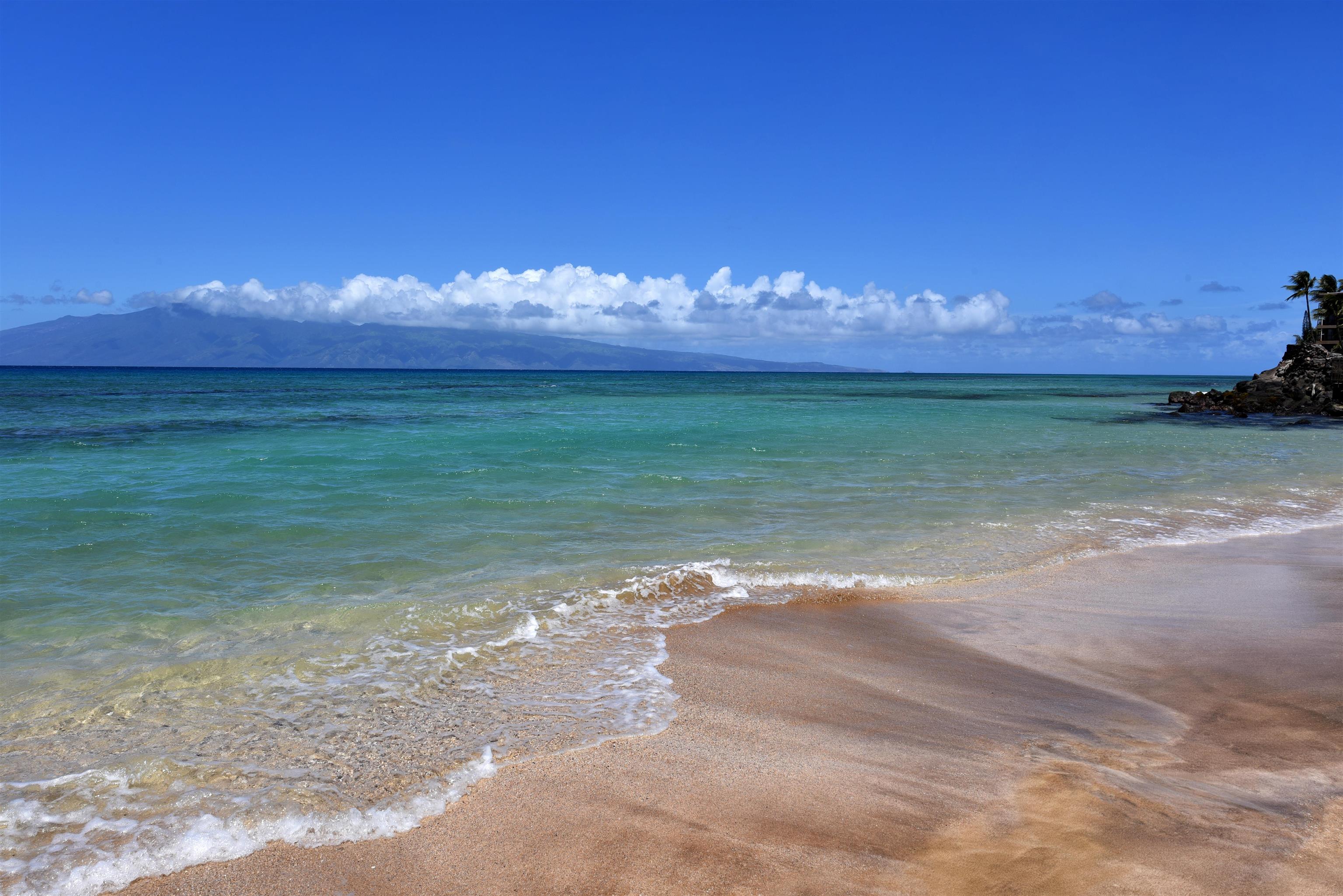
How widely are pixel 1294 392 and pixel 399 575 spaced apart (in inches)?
1936

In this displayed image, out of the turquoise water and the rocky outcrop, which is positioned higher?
the rocky outcrop

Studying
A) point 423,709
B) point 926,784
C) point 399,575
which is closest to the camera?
point 926,784

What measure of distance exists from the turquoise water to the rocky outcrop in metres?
19.0

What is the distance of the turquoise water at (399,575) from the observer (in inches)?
167

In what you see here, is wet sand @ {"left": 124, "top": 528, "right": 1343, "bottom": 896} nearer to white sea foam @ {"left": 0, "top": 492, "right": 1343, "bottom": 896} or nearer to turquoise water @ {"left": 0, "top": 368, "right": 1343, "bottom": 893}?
white sea foam @ {"left": 0, "top": 492, "right": 1343, "bottom": 896}

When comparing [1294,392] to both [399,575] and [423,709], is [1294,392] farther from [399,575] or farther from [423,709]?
[423,709]

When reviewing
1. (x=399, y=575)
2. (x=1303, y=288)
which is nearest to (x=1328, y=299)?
(x=1303, y=288)

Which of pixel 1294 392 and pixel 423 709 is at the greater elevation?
pixel 1294 392

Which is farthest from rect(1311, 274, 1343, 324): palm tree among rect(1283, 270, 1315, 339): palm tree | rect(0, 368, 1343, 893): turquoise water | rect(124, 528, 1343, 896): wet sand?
rect(124, 528, 1343, 896): wet sand

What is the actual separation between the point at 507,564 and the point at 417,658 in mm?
2994

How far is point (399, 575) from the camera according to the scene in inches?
341

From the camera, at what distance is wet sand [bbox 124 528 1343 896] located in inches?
134

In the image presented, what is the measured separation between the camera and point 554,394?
6756 centimetres

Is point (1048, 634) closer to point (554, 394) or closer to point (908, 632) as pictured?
point (908, 632)
